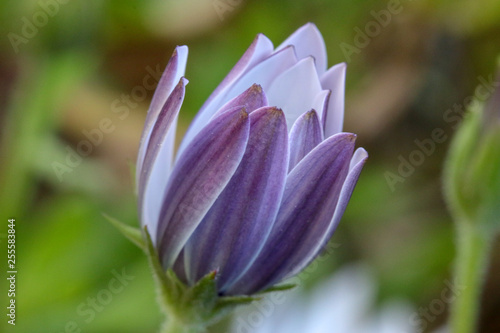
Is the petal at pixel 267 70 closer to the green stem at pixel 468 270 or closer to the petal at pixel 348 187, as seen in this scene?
the petal at pixel 348 187

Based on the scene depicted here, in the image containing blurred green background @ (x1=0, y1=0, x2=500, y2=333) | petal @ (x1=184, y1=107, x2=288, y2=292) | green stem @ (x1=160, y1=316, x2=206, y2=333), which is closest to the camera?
petal @ (x1=184, y1=107, x2=288, y2=292)

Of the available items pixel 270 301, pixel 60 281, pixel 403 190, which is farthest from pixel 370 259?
pixel 60 281

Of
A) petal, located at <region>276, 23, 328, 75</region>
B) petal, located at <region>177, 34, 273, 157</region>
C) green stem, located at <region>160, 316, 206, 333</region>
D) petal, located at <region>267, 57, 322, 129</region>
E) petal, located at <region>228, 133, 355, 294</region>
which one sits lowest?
green stem, located at <region>160, 316, 206, 333</region>

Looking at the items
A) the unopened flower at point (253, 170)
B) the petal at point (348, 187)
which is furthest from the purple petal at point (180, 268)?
the petal at point (348, 187)

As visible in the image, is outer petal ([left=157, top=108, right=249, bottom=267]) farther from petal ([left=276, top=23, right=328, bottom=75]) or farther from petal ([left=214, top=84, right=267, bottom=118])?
petal ([left=276, top=23, right=328, bottom=75])

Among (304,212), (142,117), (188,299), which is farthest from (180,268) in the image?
(142,117)

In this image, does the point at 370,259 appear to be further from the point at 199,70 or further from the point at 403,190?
the point at 199,70

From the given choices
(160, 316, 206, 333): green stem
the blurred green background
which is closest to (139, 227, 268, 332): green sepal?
(160, 316, 206, 333): green stem

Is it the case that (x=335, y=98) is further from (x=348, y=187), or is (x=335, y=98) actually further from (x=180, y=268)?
(x=180, y=268)
